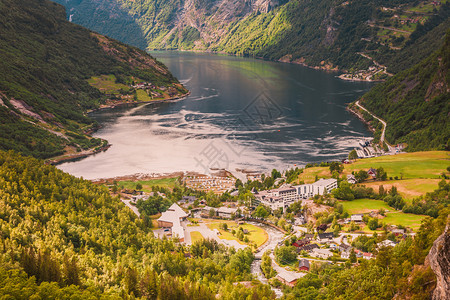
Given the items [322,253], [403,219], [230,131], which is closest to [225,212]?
[322,253]

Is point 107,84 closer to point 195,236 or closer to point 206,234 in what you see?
point 206,234

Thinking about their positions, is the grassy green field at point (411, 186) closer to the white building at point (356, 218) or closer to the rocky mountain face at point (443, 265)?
the white building at point (356, 218)

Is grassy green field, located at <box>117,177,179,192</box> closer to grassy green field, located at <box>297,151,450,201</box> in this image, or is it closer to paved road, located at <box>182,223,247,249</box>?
paved road, located at <box>182,223,247,249</box>

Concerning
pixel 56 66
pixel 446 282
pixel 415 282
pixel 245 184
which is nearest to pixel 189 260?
pixel 415 282

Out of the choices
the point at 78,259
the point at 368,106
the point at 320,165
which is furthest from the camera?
the point at 368,106

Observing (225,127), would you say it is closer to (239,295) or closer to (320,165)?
(320,165)

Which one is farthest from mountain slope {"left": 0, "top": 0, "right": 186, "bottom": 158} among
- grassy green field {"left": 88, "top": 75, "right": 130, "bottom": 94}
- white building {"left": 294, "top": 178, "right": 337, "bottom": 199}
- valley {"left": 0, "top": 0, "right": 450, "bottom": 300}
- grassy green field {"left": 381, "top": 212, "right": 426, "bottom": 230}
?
grassy green field {"left": 381, "top": 212, "right": 426, "bottom": 230}
